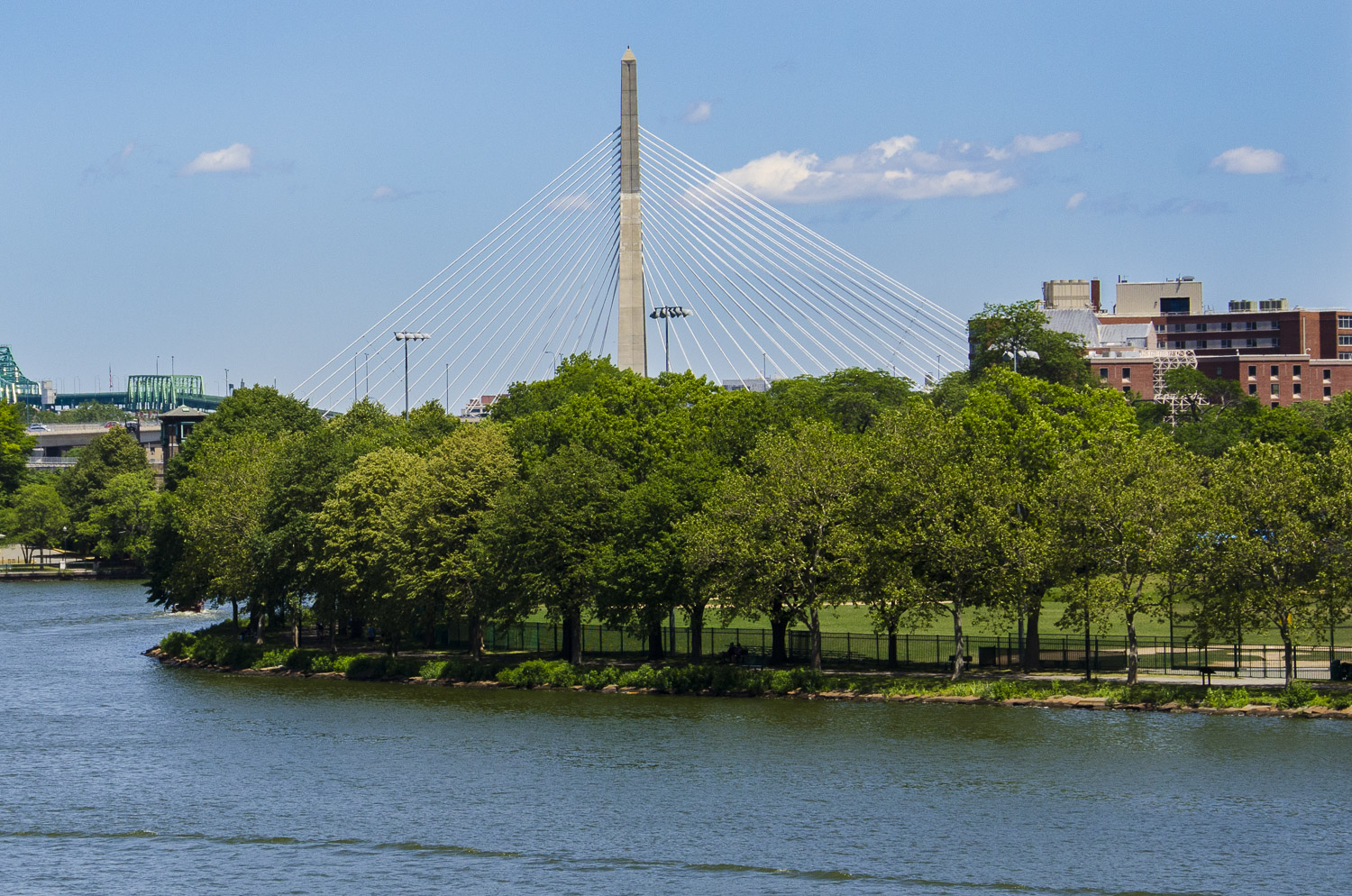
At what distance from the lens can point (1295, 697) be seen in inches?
1845

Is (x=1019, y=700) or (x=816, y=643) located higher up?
(x=816, y=643)

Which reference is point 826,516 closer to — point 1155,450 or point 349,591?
point 1155,450

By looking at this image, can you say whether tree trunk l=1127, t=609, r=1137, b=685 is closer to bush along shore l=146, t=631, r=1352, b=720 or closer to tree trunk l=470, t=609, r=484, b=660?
bush along shore l=146, t=631, r=1352, b=720

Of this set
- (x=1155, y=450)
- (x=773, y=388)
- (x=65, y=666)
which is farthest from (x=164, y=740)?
(x=773, y=388)

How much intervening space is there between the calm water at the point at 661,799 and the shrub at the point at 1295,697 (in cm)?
164

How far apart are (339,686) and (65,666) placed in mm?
16049

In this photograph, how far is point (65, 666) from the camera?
6869cm

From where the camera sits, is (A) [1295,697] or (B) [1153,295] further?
(B) [1153,295]

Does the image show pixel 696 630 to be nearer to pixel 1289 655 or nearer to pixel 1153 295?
pixel 1289 655

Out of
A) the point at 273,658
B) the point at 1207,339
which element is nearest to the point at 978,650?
the point at 273,658

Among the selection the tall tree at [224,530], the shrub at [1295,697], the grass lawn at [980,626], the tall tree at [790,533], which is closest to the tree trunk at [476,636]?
the grass lawn at [980,626]

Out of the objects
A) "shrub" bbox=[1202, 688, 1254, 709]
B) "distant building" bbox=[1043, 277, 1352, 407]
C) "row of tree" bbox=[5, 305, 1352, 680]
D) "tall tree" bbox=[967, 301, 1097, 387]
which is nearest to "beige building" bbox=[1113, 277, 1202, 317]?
"distant building" bbox=[1043, 277, 1352, 407]

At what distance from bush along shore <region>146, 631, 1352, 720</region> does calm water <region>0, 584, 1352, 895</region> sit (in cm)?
141

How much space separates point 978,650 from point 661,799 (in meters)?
24.0
